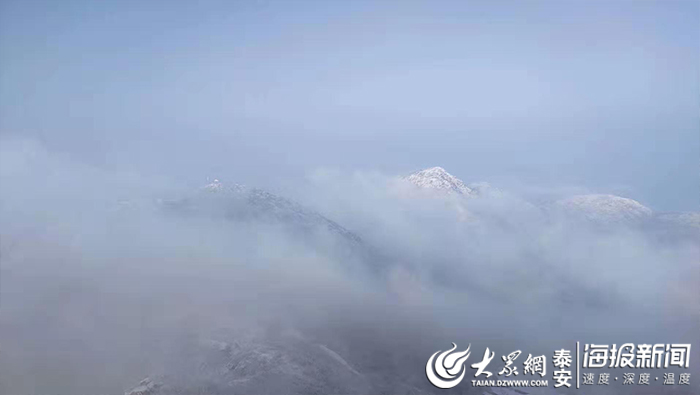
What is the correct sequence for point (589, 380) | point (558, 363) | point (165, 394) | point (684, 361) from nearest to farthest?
1. point (558, 363)
2. point (684, 361)
3. point (589, 380)
4. point (165, 394)

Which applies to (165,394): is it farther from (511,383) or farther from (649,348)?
(649,348)

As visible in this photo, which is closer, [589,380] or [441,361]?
[589,380]

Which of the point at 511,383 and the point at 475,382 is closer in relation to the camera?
the point at 475,382

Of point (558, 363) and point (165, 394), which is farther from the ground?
point (558, 363)

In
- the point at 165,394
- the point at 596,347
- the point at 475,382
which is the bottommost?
the point at 165,394

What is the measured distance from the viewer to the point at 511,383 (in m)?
161

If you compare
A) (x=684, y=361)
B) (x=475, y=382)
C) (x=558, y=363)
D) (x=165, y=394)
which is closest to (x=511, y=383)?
(x=475, y=382)

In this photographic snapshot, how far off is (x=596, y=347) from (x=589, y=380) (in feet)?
98.5

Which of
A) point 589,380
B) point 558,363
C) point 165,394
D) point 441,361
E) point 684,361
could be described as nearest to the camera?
point 558,363

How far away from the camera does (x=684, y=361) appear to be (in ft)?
449

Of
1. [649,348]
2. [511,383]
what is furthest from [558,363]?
[511,383]

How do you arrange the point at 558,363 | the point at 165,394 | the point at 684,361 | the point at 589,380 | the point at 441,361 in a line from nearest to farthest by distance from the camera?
the point at 558,363 → the point at 684,361 → the point at 589,380 → the point at 441,361 → the point at 165,394

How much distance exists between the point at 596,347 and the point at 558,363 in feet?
37.8

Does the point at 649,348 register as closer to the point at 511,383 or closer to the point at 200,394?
the point at 511,383
